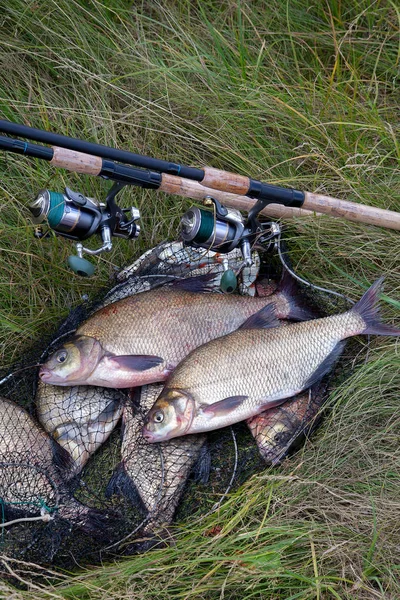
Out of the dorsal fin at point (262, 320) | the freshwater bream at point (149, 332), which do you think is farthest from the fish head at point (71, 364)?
the dorsal fin at point (262, 320)

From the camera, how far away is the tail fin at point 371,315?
10.4 ft

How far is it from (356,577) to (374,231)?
4.82 ft

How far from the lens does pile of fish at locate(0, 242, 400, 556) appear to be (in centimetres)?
302

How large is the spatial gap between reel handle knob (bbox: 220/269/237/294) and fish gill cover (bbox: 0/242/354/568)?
0.12 metres

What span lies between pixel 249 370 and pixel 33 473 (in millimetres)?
895

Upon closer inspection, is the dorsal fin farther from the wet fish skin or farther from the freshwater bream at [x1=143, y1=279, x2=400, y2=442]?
the wet fish skin

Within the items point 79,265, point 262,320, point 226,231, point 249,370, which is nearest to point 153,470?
point 249,370

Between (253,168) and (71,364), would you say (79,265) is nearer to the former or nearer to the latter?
(71,364)

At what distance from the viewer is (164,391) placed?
3041 mm

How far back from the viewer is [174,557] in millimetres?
2865

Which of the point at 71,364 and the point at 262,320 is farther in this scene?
the point at 262,320

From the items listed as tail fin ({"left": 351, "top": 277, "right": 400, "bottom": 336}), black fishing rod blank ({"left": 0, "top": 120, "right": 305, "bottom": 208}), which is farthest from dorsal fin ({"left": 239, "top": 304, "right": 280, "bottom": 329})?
black fishing rod blank ({"left": 0, "top": 120, "right": 305, "bottom": 208})

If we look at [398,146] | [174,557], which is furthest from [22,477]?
[398,146]

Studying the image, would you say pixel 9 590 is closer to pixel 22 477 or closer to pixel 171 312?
pixel 22 477
